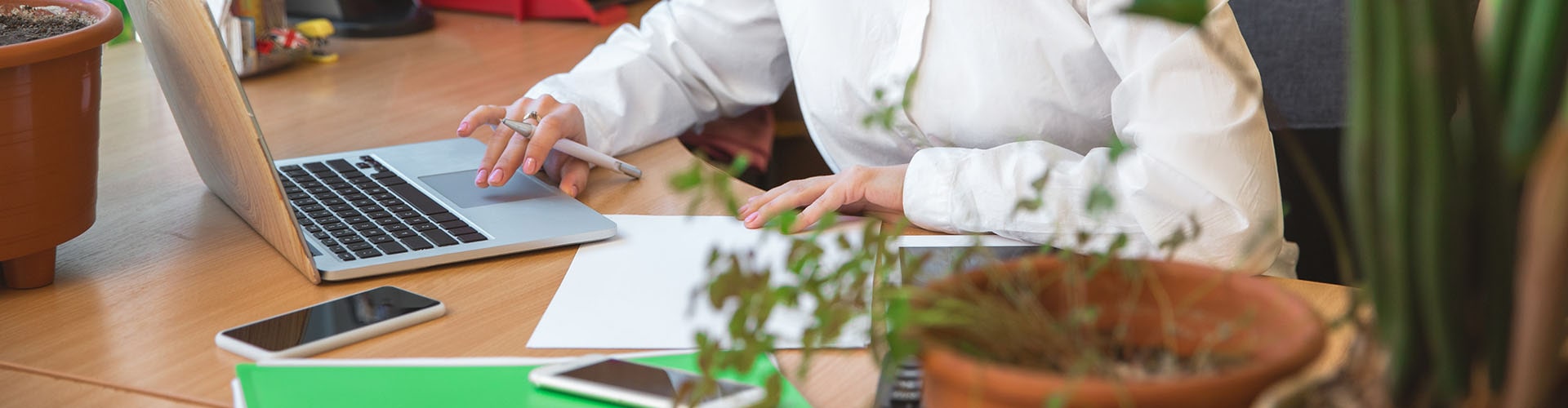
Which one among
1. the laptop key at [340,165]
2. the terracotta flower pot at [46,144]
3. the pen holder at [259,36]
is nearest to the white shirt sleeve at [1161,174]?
the laptop key at [340,165]

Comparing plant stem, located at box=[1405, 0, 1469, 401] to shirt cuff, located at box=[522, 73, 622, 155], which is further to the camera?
shirt cuff, located at box=[522, 73, 622, 155]

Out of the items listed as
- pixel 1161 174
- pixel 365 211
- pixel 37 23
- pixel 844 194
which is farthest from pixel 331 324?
pixel 1161 174

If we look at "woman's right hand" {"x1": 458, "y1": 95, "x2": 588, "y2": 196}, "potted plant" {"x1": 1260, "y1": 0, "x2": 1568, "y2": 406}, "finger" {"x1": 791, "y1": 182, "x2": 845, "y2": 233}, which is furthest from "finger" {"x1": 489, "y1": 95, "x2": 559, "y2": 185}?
"potted plant" {"x1": 1260, "y1": 0, "x2": 1568, "y2": 406}

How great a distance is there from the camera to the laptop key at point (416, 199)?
3.36 ft

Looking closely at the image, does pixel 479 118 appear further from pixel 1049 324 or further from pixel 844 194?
pixel 1049 324

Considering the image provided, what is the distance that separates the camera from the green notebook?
2.31 feet

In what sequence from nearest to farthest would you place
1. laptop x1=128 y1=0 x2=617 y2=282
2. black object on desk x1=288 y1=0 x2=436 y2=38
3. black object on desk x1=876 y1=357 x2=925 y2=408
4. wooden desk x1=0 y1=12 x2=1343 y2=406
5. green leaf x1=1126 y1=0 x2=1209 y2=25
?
green leaf x1=1126 y1=0 x2=1209 y2=25 → black object on desk x1=876 y1=357 x2=925 y2=408 → wooden desk x1=0 y1=12 x2=1343 y2=406 → laptop x1=128 y1=0 x2=617 y2=282 → black object on desk x1=288 y1=0 x2=436 y2=38

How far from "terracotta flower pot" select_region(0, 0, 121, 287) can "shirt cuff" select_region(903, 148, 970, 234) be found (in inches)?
23.2

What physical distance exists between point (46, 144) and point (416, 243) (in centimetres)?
24

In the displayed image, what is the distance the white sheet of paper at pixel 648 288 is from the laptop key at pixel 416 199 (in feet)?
0.46

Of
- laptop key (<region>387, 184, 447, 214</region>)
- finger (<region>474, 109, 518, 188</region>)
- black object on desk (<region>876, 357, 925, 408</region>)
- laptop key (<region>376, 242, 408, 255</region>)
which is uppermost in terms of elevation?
black object on desk (<region>876, 357, 925, 408</region>)

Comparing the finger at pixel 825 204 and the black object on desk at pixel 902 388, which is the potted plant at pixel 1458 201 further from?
the finger at pixel 825 204

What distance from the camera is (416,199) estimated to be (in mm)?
1050

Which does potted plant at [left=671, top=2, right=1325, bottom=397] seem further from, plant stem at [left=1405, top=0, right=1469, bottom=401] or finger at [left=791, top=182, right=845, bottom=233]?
finger at [left=791, top=182, right=845, bottom=233]
